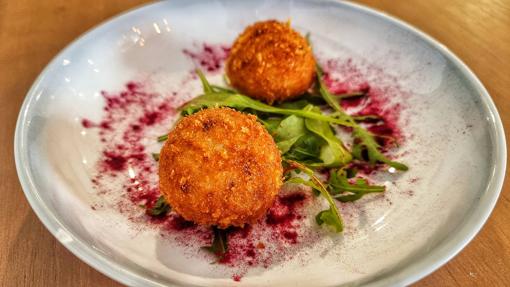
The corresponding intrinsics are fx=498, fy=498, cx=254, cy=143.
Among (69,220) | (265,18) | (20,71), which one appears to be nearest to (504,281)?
(69,220)

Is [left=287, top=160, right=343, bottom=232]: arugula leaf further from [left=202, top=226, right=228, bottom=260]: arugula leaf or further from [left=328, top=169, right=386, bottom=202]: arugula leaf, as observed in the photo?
[left=202, top=226, right=228, bottom=260]: arugula leaf

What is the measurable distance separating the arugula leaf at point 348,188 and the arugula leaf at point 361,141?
13 centimetres

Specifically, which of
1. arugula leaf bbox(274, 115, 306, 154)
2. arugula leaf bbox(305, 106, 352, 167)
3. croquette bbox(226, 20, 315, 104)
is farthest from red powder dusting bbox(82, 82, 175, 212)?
arugula leaf bbox(305, 106, 352, 167)

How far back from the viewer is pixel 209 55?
2.37 m

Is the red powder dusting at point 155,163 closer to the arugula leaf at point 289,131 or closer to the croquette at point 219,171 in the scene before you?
the croquette at point 219,171

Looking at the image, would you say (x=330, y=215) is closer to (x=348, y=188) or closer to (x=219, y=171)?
(x=348, y=188)

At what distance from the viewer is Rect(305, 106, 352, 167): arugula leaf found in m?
1.79

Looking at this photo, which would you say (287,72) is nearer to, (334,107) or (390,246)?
(334,107)

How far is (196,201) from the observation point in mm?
1482

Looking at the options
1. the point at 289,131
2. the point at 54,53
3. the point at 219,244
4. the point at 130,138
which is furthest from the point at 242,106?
the point at 54,53

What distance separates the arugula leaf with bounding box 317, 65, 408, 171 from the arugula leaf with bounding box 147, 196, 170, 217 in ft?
2.38

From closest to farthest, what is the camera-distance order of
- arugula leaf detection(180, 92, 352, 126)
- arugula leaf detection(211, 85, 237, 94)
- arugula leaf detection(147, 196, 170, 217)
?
1. arugula leaf detection(147, 196, 170, 217)
2. arugula leaf detection(180, 92, 352, 126)
3. arugula leaf detection(211, 85, 237, 94)

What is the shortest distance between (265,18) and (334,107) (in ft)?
2.21

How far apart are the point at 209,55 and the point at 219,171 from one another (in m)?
1.04
